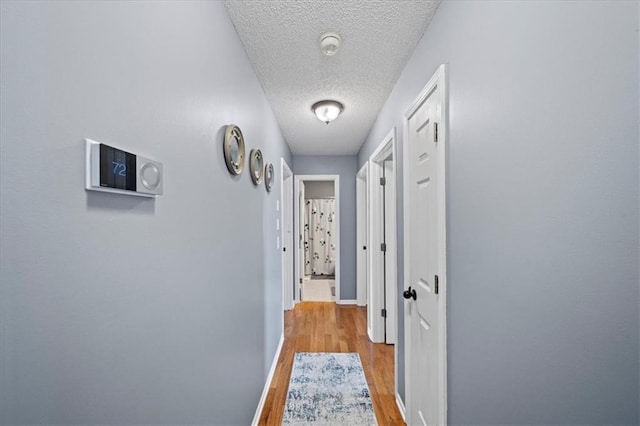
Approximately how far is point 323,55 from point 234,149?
2.87ft

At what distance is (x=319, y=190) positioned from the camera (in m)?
7.25

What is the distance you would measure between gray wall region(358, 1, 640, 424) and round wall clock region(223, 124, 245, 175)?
104cm

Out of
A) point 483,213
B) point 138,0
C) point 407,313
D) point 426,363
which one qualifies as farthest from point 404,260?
point 138,0

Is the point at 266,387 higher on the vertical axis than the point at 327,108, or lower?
lower

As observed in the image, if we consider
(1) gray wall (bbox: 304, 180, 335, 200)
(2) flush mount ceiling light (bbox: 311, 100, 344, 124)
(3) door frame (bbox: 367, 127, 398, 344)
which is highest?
(2) flush mount ceiling light (bbox: 311, 100, 344, 124)

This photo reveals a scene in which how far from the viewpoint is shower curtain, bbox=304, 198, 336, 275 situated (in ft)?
23.8

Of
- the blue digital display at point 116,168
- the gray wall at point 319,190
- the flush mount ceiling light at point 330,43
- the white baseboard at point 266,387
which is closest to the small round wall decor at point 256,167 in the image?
the flush mount ceiling light at point 330,43

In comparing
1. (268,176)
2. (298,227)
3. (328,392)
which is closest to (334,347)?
(328,392)

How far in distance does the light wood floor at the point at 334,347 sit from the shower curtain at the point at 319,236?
247 centimetres

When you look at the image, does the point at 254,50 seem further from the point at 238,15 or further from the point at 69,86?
the point at 69,86

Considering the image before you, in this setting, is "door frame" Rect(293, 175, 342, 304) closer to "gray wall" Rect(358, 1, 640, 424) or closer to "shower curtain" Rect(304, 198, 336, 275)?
"shower curtain" Rect(304, 198, 336, 275)

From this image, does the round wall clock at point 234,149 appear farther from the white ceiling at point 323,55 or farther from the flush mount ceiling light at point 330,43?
the flush mount ceiling light at point 330,43

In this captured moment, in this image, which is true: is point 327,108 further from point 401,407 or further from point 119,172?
point 401,407

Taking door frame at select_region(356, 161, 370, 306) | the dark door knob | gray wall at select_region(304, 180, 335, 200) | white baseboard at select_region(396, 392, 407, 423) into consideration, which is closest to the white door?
the dark door knob
